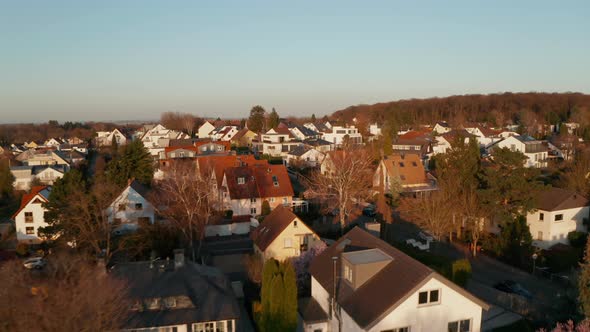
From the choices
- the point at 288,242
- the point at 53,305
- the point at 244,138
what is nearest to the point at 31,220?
the point at 288,242

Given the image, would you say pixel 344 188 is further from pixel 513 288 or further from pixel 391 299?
pixel 391 299

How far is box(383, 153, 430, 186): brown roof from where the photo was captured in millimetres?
46781

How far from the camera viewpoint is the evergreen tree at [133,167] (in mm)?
46812

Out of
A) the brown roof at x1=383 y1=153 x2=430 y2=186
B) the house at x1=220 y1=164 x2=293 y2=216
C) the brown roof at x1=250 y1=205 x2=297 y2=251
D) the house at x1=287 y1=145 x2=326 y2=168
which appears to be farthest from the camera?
the house at x1=287 y1=145 x2=326 y2=168

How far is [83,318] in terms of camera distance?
11312 millimetres

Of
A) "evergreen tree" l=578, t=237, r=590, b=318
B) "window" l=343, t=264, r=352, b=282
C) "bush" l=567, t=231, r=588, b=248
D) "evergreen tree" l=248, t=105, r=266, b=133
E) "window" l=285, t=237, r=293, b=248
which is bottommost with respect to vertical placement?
"bush" l=567, t=231, r=588, b=248

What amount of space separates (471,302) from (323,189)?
73.1ft

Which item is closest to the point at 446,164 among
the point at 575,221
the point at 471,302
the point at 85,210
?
the point at 575,221

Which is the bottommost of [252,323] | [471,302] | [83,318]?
[252,323]

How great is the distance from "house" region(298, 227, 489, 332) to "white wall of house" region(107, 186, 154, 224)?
874 inches

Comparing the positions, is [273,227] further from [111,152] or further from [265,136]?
[111,152]

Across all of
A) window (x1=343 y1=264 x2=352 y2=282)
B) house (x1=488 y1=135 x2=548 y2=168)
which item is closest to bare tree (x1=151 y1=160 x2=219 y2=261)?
window (x1=343 y1=264 x2=352 y2=282)

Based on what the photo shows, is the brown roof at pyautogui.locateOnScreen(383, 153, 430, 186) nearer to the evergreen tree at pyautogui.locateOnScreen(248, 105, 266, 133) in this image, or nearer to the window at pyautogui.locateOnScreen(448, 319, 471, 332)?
the window at pyautogui.locateOnScreen(448, 319, 471, 332)

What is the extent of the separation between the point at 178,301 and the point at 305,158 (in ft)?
145
